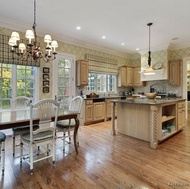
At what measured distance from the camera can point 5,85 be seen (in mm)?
3760

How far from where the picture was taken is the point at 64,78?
4.90 meters

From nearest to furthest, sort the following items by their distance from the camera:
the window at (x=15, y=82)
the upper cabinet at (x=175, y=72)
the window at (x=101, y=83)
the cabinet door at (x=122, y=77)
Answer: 1. the window at (x=15, y=82)
2. the upper cabinet at (x=175, y=72)
3. the window at (x=101, y=83)
4. the cabinet door at (x=122, y=77)

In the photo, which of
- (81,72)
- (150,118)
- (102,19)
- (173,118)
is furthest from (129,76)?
(150,118)

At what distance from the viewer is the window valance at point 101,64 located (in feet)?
18.2

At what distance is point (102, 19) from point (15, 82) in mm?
2767

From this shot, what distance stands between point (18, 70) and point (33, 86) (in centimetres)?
59

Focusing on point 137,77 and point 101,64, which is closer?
point 101,64

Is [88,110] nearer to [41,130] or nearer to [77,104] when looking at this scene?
[77,104]

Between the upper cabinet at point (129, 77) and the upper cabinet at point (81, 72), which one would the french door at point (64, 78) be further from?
the upper cabinet at point (129, 77)

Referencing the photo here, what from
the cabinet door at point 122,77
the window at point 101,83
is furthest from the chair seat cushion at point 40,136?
the cabinet door at point 122,77

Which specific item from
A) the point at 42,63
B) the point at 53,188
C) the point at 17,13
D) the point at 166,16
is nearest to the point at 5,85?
the point at 42,63

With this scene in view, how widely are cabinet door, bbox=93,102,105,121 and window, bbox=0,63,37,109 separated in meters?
2.02

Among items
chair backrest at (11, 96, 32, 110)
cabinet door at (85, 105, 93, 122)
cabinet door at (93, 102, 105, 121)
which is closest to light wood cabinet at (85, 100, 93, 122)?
cabinet door at (85, 105, 93, 122)

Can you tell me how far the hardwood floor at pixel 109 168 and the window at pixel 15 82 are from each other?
1.32 meters
